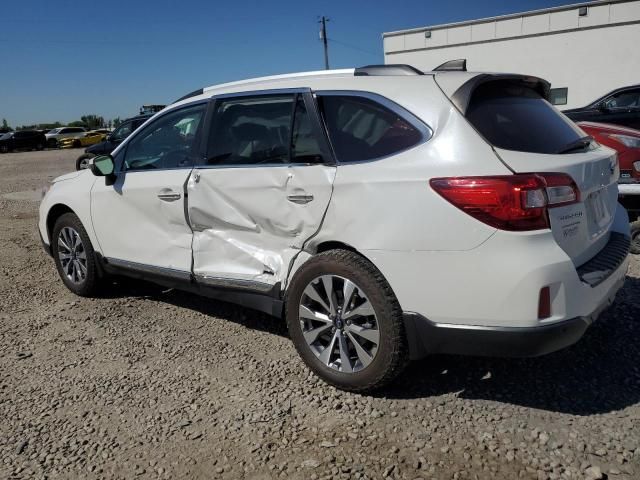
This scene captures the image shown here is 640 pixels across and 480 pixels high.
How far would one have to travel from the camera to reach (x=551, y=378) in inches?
129

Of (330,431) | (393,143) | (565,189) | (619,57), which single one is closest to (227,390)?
(330,431)

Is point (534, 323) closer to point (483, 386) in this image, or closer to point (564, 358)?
point (483, 386)

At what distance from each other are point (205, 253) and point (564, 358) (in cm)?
242

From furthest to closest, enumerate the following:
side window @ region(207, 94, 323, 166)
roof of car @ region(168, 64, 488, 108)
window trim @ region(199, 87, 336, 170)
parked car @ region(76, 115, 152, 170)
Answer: parked car @ region(76, 115, 152, 170) < side window @ region(207, 94, 323, 166) < window trim @ region(199, 87, 336, 170) < roof of car @ region(168, 64, 488, 108)

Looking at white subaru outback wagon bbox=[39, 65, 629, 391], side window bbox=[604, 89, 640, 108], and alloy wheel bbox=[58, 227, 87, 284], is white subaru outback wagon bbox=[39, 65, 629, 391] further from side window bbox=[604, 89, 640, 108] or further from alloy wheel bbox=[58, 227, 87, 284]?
side window bbox=[604, 89, 640, 108]

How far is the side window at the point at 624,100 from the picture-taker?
30.5ft

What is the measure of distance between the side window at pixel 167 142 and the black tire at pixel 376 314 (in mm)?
1364

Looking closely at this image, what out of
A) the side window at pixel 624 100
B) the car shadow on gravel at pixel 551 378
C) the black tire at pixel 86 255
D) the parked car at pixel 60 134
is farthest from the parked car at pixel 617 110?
the parked car at pixel 60 134

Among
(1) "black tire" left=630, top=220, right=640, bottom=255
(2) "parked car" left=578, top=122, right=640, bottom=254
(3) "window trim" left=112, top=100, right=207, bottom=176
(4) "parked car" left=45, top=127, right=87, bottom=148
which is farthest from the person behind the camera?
(4) "parked car" left=45, top=127, right=87, bottom=148

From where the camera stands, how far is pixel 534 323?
2.57 m

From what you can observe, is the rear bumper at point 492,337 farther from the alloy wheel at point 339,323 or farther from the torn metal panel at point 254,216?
the torn metal panel at point 254,216

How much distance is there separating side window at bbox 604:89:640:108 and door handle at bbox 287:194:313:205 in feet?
26.3

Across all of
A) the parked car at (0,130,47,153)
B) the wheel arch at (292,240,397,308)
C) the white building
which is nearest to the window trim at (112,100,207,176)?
the wheel arch at (292,240,397,308)

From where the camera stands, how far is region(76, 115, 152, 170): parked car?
1486 centimetres
